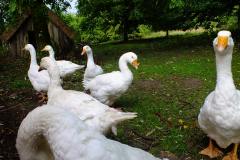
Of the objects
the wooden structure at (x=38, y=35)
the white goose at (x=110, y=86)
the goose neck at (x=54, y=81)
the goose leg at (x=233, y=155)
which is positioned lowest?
the goose leg at (x=233, y=155)

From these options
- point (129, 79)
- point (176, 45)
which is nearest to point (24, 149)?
point (129, 79)

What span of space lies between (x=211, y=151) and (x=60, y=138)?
3.85 m

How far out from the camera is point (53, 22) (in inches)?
579

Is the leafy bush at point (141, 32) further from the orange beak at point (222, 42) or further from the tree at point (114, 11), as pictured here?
the orange beak at point (222, 42)

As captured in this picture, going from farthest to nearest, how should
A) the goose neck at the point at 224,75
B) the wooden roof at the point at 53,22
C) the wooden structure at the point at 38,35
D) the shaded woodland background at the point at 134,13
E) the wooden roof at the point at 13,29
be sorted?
the wooden roof at the point at 13,29 → the wooden structure at the point at 38,35 → the wooden roof at the point at 53,22 → the shaded woodland background at the point at 134,13 → the goose neck at the point at 224,75

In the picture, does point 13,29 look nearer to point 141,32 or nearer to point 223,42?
point 141,32

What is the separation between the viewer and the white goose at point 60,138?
200 cm

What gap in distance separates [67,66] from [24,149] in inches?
302

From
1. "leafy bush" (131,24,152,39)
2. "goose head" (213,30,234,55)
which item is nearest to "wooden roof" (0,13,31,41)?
"leafy bush" (131,24,152,39)

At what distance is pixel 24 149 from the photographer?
2043 millimetres

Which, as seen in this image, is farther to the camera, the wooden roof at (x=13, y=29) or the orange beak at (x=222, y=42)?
the wooden roof at (x=13, y=29)

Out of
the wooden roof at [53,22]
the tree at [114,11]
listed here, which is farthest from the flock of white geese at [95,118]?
the tree at [114,11]

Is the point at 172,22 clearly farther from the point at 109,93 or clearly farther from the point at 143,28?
the point at 109,93

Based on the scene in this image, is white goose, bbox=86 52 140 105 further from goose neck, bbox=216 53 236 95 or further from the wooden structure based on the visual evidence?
the wooden structure
